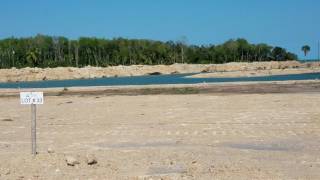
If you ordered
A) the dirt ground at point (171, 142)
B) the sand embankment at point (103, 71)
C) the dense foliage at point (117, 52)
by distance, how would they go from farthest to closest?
the dense foliage at point (117, 52), the sand embankment at point (103, 71), the dirt ground at point (171, 142)

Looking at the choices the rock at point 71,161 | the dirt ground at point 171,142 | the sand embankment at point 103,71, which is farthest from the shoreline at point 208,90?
the sand embankment at point 103,71

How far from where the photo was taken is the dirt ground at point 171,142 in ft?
32.1

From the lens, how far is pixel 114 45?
6580 inches

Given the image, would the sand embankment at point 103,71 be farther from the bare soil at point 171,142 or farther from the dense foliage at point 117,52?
the bare soil at point 171,142

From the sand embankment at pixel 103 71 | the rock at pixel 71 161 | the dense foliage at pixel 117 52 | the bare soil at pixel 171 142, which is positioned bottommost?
the sand embankment at pixel 103 71

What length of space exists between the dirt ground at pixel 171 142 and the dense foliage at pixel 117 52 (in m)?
129

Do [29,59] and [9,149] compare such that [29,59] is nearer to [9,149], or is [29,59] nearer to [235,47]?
[235,47]

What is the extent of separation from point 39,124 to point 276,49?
578 feet

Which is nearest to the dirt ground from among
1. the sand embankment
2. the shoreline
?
the shoreline

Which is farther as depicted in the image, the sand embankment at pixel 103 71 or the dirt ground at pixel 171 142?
the sand embankment at pixel 103 71

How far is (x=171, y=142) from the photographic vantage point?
45.8 feet

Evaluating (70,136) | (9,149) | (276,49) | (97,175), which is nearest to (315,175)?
(97,175)

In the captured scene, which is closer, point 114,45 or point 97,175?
point 97,175

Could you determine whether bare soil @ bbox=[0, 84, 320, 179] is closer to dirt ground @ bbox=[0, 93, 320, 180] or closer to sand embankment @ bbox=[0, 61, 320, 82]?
dirt ground @ bbox=[0, 93, 320, 180]
